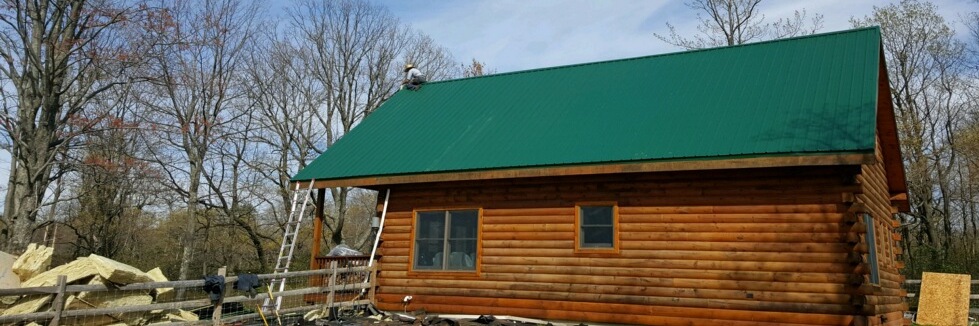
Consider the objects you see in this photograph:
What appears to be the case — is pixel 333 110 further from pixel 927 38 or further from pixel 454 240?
pixel 927 38

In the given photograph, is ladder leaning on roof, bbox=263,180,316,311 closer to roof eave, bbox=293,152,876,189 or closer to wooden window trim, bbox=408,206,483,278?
roof eave, bbox=293,152,876,189

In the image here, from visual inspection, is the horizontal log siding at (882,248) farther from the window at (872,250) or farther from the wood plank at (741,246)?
the wood plank at (741,246)

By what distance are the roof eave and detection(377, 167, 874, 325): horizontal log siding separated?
54 centimetres

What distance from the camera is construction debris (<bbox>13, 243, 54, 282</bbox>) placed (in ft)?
33.1

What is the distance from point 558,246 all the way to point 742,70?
204 inches

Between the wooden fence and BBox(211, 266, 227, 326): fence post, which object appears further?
BBox(211, 266, 227, 326): fence post

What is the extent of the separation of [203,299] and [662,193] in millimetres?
7485

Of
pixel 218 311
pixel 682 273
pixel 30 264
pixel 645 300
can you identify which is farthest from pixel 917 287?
pixel 30 264

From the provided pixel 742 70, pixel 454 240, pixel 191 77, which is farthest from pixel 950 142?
pixel 191 77

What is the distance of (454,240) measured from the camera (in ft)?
41.9

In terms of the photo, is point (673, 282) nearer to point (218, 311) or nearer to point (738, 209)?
point (738, 209)

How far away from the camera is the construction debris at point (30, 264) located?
10.1m

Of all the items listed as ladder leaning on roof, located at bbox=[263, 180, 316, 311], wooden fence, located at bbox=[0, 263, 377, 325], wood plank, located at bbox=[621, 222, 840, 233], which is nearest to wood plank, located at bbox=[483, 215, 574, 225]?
wood plank, located at bbox=[621, 222, 840, 233]

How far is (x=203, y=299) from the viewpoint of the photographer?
32.3 ft
